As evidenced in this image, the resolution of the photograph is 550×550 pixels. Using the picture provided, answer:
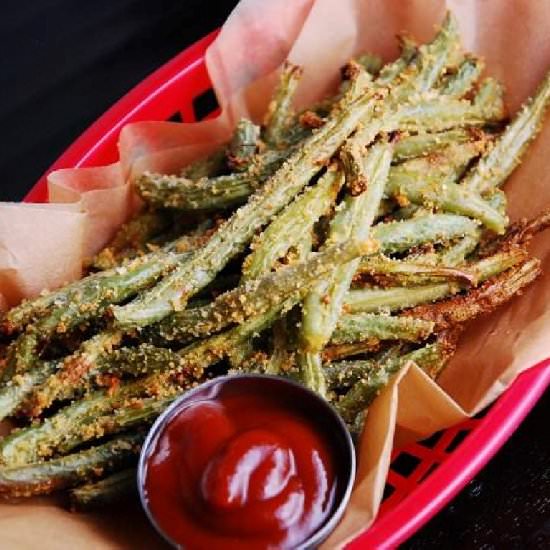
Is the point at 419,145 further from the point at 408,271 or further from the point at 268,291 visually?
the point at 268,291

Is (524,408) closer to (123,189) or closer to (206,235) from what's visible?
(206,235)

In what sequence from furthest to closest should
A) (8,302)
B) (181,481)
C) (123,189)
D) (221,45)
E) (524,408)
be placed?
(221,45) → (123,189) → (8,302) → (524,408) → (181,481)

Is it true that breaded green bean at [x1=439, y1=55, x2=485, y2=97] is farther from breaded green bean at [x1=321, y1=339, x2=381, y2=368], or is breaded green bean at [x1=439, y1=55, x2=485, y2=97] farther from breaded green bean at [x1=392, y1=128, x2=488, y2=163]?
breaded green bean at [x1=321, y1=339, x2=381, y2=368]

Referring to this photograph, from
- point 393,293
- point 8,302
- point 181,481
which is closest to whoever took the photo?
point 181,481

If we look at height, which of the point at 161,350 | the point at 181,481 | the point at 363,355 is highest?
the point at 161,350

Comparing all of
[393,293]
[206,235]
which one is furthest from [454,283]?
[206,235]

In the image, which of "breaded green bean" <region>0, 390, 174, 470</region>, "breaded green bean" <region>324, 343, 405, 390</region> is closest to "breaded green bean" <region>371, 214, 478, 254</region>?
"breaded green bean" <region>324, 343, 405, 390</region>
